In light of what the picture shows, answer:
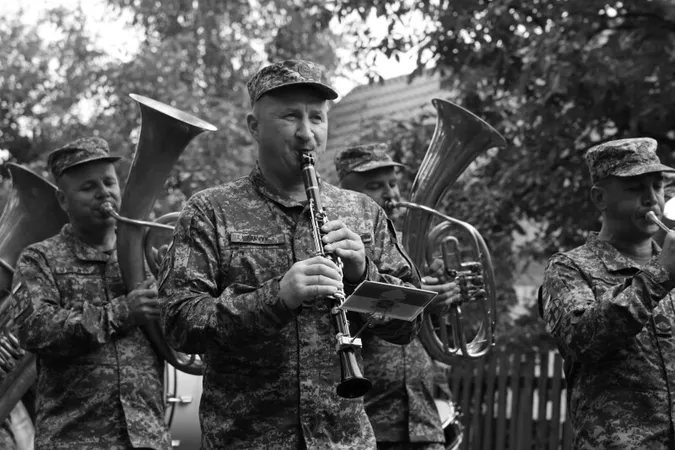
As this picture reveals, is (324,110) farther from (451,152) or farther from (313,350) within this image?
(451,152)

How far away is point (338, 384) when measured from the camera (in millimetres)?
3684

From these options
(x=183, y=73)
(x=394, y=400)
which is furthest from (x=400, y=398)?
(x=183, y=73)

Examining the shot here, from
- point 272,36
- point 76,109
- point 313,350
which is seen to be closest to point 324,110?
point 313,350

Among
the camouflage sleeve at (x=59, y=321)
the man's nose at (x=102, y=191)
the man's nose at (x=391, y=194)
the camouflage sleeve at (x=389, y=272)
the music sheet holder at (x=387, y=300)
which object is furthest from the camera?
the man's nose at (x=391, y=194)

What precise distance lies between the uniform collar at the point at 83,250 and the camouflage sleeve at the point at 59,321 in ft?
0.68

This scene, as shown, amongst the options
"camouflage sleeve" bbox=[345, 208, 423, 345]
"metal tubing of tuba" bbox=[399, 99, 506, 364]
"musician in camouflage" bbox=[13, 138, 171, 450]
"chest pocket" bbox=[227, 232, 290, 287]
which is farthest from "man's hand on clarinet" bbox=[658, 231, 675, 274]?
"musician in camouflage" bbox=[13, 138, 171, 450]

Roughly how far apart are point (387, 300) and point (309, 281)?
0.87 ft

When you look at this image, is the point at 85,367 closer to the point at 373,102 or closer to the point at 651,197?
the point at 651,197

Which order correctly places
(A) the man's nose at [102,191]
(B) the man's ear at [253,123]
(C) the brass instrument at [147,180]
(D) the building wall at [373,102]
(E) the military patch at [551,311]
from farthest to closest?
(D) the building wall at [373,102]
(A) the man's nose at [102,191]
(C) the brass instrument at [147,180]
(E) the military patch at [551,311]
(B) the man's ear at [253,123]

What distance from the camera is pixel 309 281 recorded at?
358 cm

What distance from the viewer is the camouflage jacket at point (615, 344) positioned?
444 centimetres

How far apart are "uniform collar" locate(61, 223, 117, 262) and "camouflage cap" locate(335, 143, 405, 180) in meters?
1.69

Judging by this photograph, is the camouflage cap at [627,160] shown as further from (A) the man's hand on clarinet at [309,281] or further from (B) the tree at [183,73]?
(B) the tree at [183,73]

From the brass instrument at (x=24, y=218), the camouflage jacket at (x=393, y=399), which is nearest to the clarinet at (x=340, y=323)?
the camouflage jacket at (x=393, y=399)
